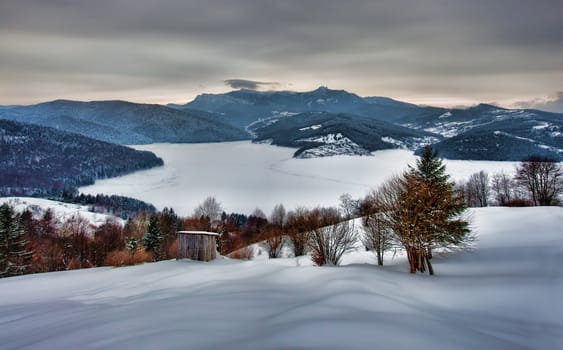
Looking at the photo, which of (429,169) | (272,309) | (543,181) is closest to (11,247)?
(272,309)

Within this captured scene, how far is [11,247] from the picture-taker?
3819 cm

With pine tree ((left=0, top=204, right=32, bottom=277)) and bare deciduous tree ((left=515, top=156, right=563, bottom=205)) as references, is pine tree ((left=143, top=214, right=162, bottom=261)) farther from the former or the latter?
→ bare deciduous tree ((left=515, top=156, right=563, bottom=205))

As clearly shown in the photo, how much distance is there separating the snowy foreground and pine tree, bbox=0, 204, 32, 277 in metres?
29.6

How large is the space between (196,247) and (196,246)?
48mm

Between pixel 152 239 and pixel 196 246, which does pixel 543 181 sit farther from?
pixel 152 239

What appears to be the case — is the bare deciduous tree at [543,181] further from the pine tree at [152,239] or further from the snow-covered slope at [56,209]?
the snow-covered slope at [56,209]

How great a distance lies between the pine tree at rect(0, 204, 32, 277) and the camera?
35.9 meters

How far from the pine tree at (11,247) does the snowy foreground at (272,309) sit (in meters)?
29.6

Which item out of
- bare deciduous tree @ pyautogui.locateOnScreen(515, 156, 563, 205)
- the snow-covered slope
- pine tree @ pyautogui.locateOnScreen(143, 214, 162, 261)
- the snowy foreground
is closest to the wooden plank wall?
the snowy foreground

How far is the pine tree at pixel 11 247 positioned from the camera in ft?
118

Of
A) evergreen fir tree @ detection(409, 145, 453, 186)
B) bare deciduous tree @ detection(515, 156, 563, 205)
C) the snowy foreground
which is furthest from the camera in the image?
bare deciduous tree @ detection(515, 156, 563, 205)

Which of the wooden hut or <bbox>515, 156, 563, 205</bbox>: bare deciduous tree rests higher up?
<bbox>515, 156, 563, 205</bbox>: bare deciduous tree

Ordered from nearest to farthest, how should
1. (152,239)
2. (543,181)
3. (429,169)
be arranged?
(429,169)
(152,239)
(543,181)

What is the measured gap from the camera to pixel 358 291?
354 inches
